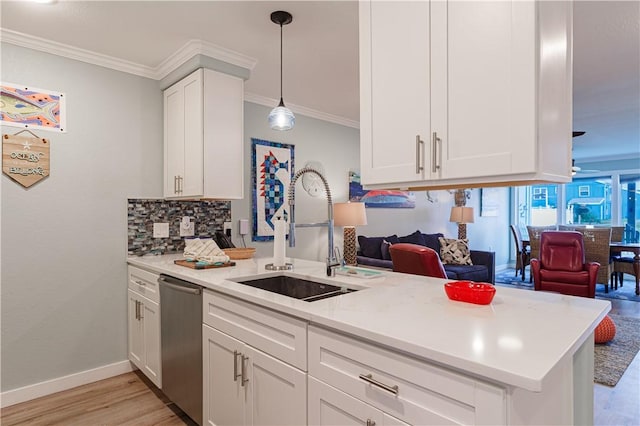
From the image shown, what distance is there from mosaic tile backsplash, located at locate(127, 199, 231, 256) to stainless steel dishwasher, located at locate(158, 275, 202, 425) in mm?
786

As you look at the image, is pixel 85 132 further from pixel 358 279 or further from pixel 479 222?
pixel 479 222

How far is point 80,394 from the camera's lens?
8.57ft

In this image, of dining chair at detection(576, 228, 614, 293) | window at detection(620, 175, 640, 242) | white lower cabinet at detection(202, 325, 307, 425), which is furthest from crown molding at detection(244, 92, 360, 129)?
window at detection(620, 175, 640, 242)

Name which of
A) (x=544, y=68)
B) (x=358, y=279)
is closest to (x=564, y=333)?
(x=544, y=68)

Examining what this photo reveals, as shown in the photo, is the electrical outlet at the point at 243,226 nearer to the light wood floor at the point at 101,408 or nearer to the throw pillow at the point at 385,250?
the light wood floor at the point at 101,408

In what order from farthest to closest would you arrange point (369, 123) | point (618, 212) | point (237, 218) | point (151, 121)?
1. point (618, 212)
2. point (237, 218)
3. point (151, 121)
4. point (369, 123)

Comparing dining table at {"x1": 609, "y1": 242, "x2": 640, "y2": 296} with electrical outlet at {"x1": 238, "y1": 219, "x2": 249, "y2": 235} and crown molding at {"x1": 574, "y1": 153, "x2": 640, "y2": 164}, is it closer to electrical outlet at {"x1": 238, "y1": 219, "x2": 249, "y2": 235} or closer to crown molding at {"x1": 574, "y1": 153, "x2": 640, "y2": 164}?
crown molding at {"x1": 574, "y1": 153, "x2": 640, "y2": 164}

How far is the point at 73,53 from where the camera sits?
272cm

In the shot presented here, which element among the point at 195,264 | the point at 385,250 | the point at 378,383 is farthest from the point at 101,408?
the point at 385,250

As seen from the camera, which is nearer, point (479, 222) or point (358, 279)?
point (358, 279)

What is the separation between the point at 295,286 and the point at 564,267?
4465 millimetres

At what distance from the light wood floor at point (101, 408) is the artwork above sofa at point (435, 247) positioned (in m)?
2.74

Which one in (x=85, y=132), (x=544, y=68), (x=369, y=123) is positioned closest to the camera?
(x=544, y=68)

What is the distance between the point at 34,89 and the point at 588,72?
175 inches
